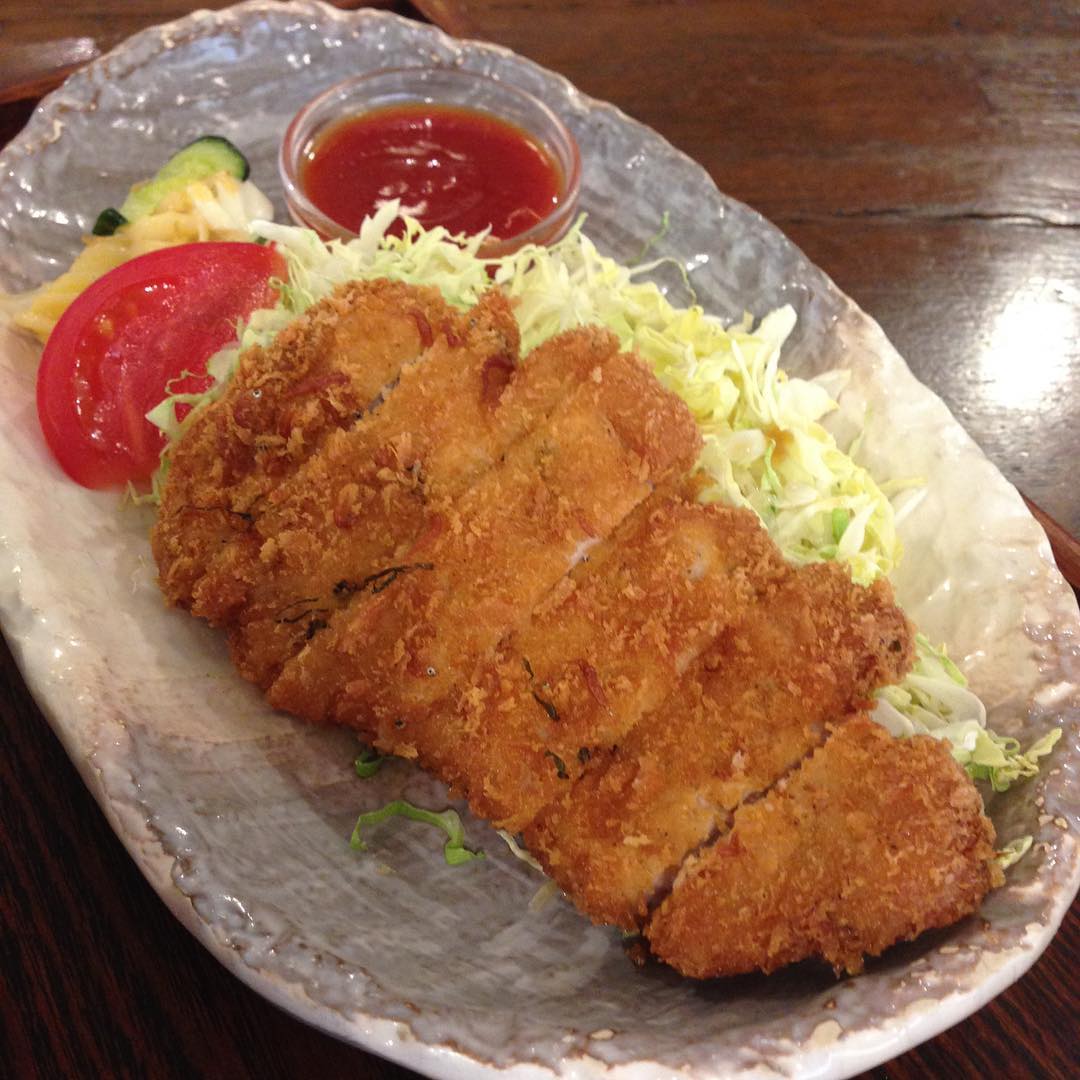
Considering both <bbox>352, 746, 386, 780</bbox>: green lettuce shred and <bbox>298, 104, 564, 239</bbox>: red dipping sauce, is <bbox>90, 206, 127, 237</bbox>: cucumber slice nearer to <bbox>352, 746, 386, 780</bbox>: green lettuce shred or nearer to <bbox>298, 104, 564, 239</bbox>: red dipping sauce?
<bbox>298, 104, 564, 239</bbox>: red dipping sauce

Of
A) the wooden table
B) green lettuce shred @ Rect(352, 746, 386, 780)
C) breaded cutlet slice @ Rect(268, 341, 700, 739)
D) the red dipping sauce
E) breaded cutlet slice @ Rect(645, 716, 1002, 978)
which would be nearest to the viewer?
breaded cutlet slice @ Rect(645, 716, 1002, 978)

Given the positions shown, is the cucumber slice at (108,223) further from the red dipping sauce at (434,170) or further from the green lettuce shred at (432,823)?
the green lettuce shred at (432,823)

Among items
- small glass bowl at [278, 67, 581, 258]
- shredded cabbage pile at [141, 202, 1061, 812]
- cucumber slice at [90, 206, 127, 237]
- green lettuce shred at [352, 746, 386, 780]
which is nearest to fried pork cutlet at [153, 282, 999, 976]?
green lettuce shred at [352, 746, 386, 780]

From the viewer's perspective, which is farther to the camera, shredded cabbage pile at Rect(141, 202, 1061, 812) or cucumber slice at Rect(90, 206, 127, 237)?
cucumber slice at Rect(90, 206, 127, 237)

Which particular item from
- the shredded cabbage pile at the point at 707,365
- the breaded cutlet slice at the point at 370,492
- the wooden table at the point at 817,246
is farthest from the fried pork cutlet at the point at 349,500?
the wooden table at the point at 817,246

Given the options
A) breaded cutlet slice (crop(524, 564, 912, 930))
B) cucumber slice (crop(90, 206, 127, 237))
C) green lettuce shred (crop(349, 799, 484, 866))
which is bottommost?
green lettuce shred (crop(349, 799, 484, 866))

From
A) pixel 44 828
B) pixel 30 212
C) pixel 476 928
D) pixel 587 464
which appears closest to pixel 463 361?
pixel 587 464

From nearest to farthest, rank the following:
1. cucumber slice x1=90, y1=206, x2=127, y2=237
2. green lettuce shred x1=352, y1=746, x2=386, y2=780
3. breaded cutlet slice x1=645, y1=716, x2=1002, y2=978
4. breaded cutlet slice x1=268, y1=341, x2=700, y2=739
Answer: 1. breaded cutlet slice x1=645, y1=716, x2=1002, y2=978
2. breaded cutlet slice x1=268, y1=341, x2=700, y2=739
3. green lettuce shred x1=352, y1=746, x2=386, y2=780
4. cucumber slice x1=90, y1=206, x2=127, y2=237
